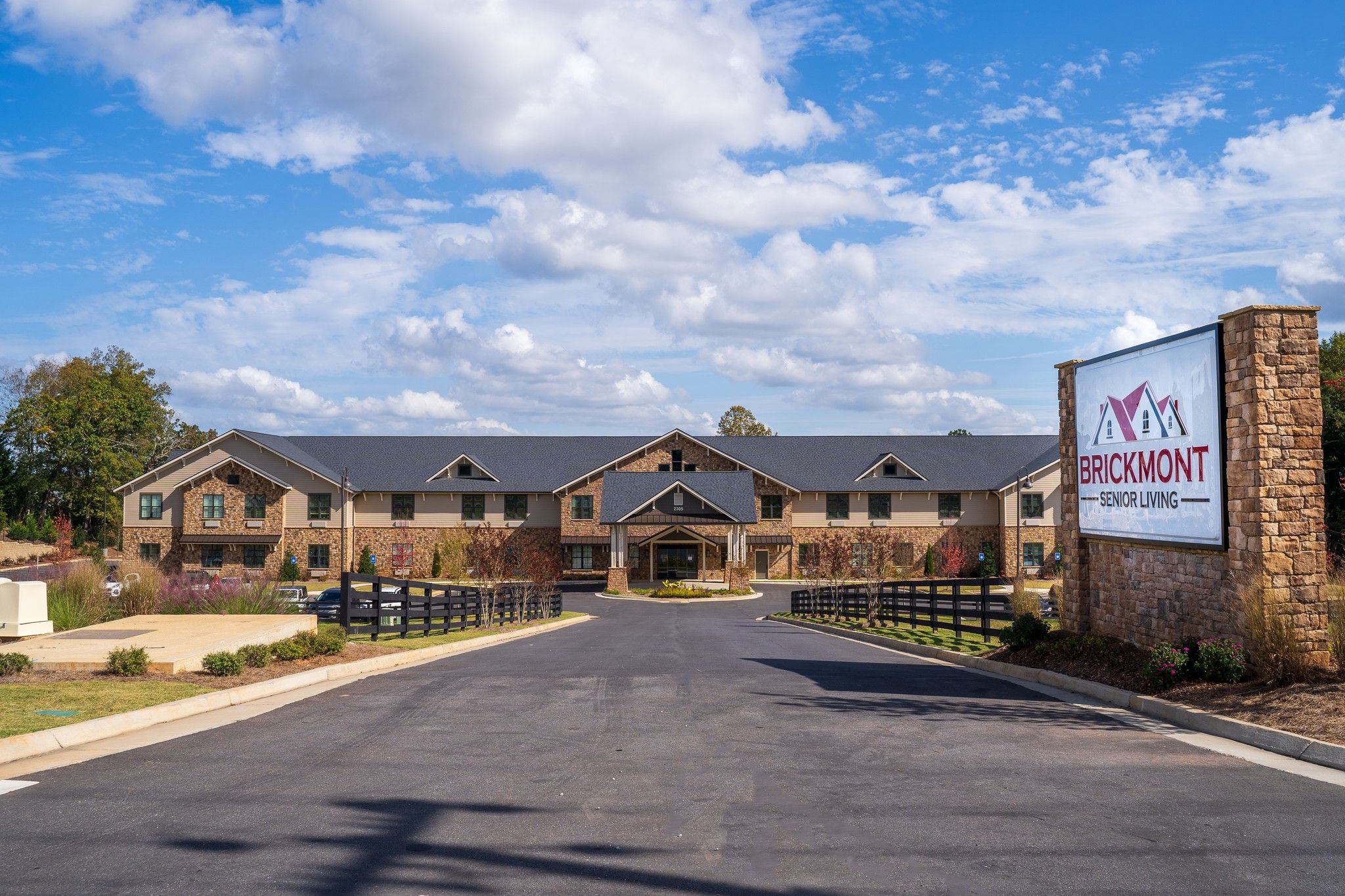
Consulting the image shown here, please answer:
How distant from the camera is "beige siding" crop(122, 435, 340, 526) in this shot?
200 ft

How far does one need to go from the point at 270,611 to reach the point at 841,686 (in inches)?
468

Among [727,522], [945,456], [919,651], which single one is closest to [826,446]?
[945,456]

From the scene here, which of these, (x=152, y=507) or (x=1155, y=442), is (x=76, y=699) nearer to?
(x=1155, y=442)

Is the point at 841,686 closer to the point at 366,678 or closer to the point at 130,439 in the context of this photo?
the point at 366,678

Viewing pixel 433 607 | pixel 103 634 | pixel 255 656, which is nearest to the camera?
pixel 255 656

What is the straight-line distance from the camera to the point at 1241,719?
10.4 metres

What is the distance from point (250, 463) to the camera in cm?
6066

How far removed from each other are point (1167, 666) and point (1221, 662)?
1.92 feet

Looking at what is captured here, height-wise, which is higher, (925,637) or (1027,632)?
(1027,632)

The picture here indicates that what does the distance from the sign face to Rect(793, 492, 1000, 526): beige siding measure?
45862 mm

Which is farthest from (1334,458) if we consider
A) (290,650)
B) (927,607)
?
(290,650)

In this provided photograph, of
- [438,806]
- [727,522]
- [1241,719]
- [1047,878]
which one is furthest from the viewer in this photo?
[727,522]

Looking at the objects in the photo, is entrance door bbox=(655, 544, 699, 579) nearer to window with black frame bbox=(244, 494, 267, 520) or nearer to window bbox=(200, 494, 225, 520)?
window with black frame bbox=(244, 494, 267, 520)

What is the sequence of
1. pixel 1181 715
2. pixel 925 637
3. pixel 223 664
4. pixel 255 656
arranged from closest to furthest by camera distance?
pixel 1181 715
pixel 223 664
pixel 255 656
pixel 925 637
